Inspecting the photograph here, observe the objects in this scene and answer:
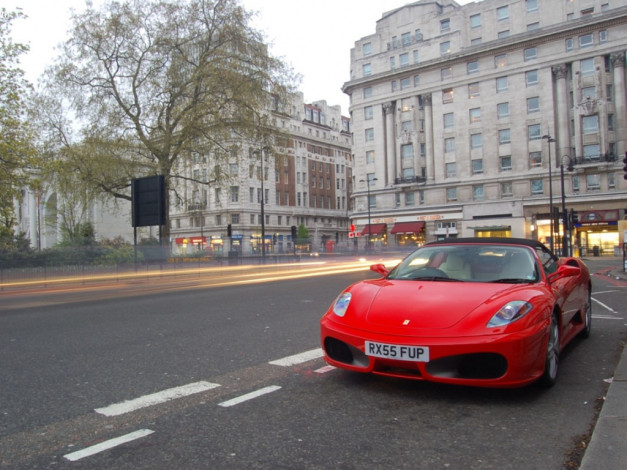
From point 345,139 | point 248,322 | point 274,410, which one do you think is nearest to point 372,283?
point 274,410

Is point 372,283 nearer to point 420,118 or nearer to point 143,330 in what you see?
point 143,330

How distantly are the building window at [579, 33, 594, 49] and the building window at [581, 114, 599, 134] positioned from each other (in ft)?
23.7

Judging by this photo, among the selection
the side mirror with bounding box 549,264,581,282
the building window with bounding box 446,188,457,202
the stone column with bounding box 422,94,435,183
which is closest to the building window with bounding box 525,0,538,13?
the stone column with bounding box 422,94,435,183

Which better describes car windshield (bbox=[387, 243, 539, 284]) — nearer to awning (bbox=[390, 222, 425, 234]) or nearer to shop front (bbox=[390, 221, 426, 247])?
shop front (bbox=[390, 221, 426, 247])

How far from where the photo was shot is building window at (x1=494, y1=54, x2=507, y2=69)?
188ft

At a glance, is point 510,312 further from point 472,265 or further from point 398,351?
point 472,265

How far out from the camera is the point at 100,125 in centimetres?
2859

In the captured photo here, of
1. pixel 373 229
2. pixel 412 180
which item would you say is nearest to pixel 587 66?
pixel 412 180

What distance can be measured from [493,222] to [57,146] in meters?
44.8

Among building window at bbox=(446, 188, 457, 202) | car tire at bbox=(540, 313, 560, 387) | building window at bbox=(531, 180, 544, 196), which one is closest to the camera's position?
car tire at bbox=(540, 313, 560, 387)

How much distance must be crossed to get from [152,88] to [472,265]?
2727 cm

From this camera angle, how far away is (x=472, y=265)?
204 inches

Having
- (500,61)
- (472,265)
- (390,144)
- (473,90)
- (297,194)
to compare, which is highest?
(500,61)

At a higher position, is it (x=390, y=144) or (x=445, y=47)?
(x=445, y=47)
